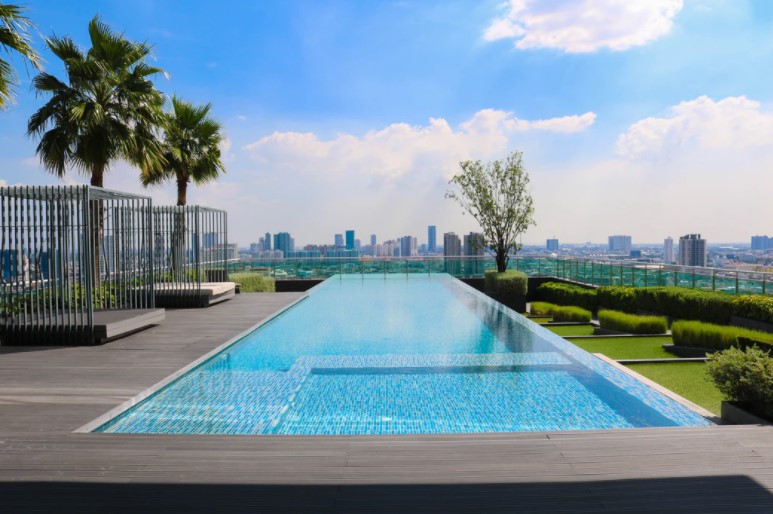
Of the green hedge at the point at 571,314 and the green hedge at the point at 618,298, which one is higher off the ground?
the green hedge at the point at 618,298

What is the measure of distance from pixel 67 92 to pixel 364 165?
40.7 feet

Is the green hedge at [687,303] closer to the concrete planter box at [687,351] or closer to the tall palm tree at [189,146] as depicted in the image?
the concrete planter box at [687,351]

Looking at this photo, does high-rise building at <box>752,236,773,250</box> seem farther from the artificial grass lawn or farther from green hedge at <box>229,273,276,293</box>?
green hedge at <box>229,273,276,293</box>

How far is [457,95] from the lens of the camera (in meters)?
20.6

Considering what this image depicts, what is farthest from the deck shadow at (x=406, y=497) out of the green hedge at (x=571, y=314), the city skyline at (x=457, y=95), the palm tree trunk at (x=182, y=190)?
the palm tree trunk at (x=182, y=190)

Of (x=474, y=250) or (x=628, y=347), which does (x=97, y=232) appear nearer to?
(x=628, y=347)

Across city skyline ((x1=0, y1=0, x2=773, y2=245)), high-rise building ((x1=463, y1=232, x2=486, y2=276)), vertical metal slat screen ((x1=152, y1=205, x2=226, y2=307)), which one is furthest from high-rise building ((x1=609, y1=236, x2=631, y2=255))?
vertical metal slat screen ((x1=152, y1=205, x2=226, y2=307))

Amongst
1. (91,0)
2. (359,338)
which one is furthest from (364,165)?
(359,338)

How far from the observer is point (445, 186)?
2089 cm

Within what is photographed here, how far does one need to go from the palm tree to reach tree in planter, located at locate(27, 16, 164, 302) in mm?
3196

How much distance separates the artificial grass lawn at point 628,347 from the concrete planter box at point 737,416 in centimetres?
465

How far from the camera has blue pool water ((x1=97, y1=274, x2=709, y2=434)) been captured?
4355 millimetres

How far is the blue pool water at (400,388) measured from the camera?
436cm

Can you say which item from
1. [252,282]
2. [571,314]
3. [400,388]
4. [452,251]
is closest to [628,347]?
[571,314]
